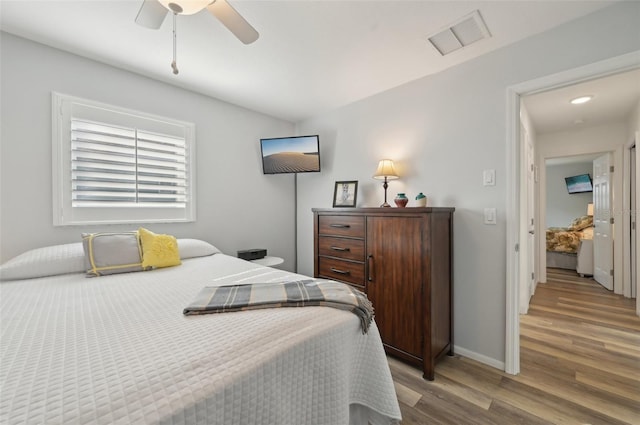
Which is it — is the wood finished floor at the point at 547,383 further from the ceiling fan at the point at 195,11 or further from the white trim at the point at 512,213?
the ceiling fan at the point at 195,11

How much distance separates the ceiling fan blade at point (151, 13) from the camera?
1.37m

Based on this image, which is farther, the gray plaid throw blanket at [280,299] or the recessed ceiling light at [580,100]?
the recessed ceiling light at [580,100]

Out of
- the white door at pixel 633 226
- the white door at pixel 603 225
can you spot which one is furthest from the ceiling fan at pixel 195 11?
the white door at pixel 603 225

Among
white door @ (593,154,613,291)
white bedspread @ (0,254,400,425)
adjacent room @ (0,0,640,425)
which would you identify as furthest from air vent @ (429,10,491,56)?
white door @ (593,154,613,291)

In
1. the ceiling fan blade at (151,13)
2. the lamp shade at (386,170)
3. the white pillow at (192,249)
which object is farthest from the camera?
the lamp shade at (386,170)

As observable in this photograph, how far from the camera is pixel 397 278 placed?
2.04m

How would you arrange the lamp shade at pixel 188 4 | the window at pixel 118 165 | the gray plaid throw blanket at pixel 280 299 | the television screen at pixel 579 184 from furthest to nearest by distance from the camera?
the television screen at pixel 579 184
the window at pixel 118 165
the lamp shade at pixel 188 4
the gray plaid throw blanket at pixel 280 299

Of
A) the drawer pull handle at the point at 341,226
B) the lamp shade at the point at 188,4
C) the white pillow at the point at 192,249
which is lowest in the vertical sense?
the white pillow at the point at 192,249

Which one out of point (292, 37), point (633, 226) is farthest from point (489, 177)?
Answer: point (633, 226)

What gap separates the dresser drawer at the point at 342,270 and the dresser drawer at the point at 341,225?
0.26 m

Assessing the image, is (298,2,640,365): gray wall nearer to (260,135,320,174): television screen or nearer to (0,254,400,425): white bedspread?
(260,135,320,174): television screen

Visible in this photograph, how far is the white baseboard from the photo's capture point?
6.54ft

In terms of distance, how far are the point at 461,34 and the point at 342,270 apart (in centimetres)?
203

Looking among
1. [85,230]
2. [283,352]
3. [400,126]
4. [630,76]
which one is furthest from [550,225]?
[85,230]
